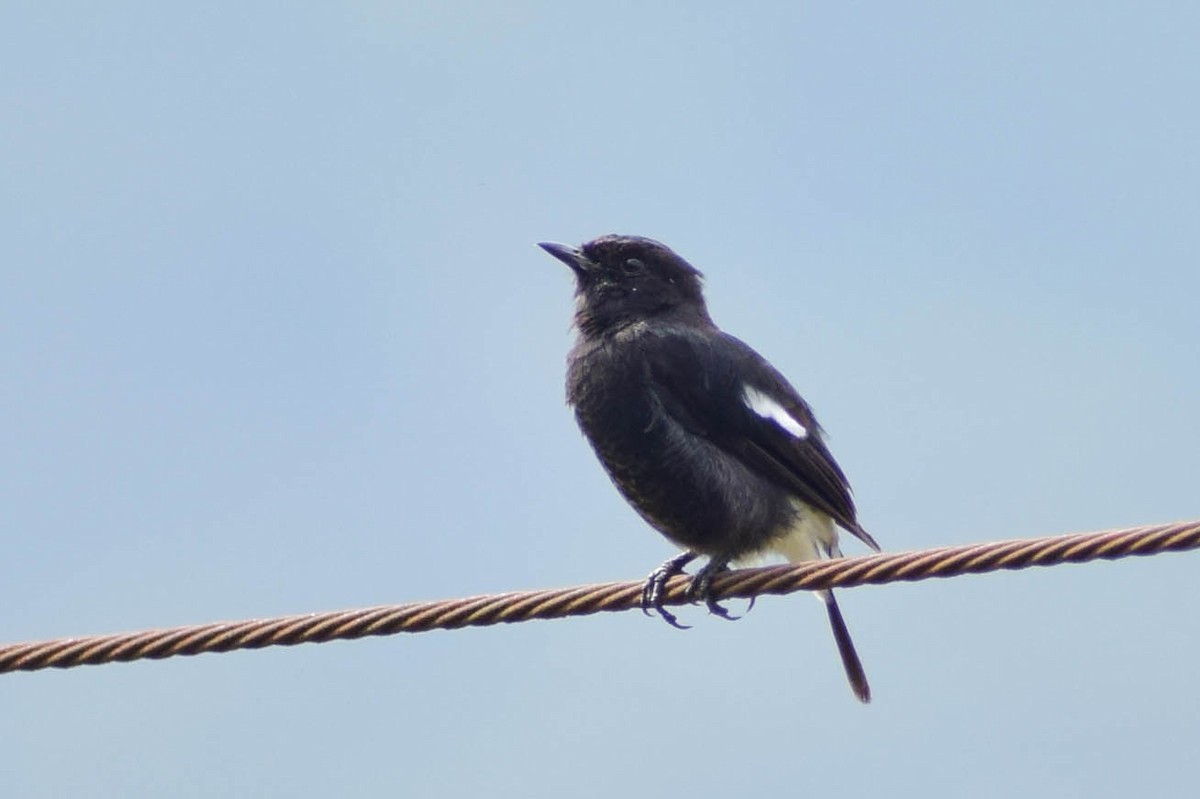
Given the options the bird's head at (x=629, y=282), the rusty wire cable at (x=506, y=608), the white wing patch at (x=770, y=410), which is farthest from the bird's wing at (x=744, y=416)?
the rusty wire cable at (x=506, y=608)

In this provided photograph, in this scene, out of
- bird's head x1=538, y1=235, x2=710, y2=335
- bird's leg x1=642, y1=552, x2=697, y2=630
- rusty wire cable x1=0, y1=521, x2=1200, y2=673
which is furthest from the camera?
bird's head x1=538, y1=235, x2=710, y2=335

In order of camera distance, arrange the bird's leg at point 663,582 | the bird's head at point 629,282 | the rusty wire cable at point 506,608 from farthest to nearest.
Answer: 1. the bird's head at point 629,282
2. the bird's leg at point 663,582
3. the rusty wire cable at point 506,608

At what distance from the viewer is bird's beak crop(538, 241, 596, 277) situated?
26.9 feet

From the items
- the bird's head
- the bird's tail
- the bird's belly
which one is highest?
the bird's head

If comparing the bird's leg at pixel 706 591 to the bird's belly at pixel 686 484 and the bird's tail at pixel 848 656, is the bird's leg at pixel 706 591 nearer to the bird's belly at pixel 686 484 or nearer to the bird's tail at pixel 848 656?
the bird's belly at pixel 686 484

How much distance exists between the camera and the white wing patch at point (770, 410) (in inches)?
284

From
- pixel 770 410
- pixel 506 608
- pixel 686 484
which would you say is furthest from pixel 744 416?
pixel 506 608

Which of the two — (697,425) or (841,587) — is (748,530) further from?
(841,587)

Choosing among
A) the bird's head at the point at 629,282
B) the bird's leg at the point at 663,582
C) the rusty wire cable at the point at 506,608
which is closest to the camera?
the rusty wire cable at the point at 506,608

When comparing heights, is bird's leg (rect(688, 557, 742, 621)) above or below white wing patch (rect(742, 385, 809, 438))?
below

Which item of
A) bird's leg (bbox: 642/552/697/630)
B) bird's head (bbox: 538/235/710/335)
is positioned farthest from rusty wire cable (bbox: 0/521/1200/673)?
bird's head (bbox: 538/235/710/335)

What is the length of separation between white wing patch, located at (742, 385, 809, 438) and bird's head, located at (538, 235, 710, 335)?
0.71 m

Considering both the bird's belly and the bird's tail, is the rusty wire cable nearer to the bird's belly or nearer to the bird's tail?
the bird's belly

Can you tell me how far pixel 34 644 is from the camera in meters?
4.54
